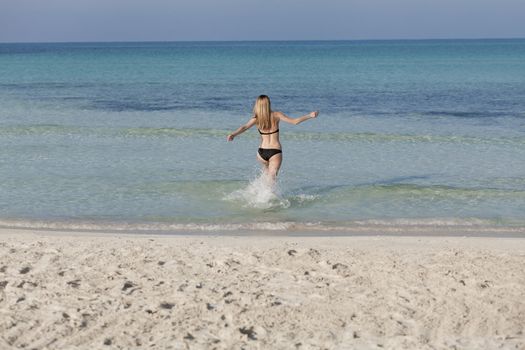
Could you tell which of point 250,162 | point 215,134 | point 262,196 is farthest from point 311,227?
point 215,134

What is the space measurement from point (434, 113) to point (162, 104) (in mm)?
8941

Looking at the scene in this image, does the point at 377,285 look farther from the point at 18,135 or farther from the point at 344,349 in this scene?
the point at 18,135

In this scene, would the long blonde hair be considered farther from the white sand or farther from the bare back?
the white sand

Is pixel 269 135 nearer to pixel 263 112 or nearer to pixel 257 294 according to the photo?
pixel 263 112

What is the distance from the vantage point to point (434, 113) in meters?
22.6

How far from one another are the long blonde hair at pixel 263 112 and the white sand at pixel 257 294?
2963 millimetres

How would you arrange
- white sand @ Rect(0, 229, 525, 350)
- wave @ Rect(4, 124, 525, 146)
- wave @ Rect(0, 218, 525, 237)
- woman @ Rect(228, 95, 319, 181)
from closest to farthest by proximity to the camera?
white sand @ Rect(0, 229, 525, 350) < wave @ Rect(0, 218, 525, 237) < woman @ Rect(228, 95, 319, 181) < wave @ Rect(4, 124, 525, 146)

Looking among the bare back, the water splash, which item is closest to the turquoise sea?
the water splash

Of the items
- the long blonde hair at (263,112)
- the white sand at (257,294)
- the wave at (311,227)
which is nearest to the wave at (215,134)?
the long blonde hair at (263,112)

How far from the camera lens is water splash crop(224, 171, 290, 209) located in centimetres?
1081

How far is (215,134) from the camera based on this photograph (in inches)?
716

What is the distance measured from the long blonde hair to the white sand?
2963mm

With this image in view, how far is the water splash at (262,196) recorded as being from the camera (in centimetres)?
1081

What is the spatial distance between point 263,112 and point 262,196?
1.20 m
